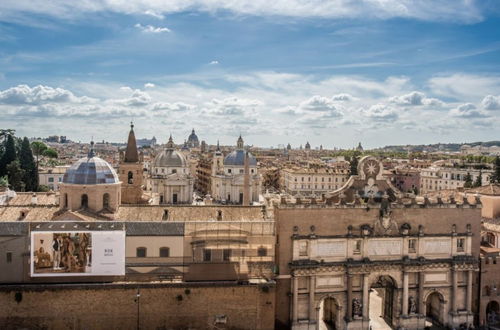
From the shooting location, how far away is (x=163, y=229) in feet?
117

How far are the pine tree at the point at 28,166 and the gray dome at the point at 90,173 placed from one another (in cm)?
4864

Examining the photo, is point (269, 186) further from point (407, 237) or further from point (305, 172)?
point (407, 237)

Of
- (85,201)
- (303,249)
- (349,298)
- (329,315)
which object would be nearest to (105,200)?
(85,201)

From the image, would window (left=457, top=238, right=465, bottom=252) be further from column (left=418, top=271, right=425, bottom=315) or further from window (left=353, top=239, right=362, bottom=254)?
window (left=353, top=239, right=362, bottom=254)

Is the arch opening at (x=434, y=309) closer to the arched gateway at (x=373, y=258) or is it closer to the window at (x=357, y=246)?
the arched gateway at (x=373, y=258)

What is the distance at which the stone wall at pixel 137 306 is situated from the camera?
32781 mm

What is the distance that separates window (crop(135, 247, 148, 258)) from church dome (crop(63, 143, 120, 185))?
7.36 m

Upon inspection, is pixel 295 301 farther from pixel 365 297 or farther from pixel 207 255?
pixel 207 255

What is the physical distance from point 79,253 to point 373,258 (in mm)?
21947

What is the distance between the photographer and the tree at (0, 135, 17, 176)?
8444 centimetres

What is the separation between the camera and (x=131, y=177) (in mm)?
55375

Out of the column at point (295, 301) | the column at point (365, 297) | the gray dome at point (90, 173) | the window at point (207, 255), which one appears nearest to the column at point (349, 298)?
the column at point (365, 297)

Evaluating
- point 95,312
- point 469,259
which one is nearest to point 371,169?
point 469,259

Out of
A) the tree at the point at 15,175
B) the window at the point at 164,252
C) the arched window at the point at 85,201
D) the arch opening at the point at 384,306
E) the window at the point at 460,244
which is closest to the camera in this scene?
the window at the point at 164,252
